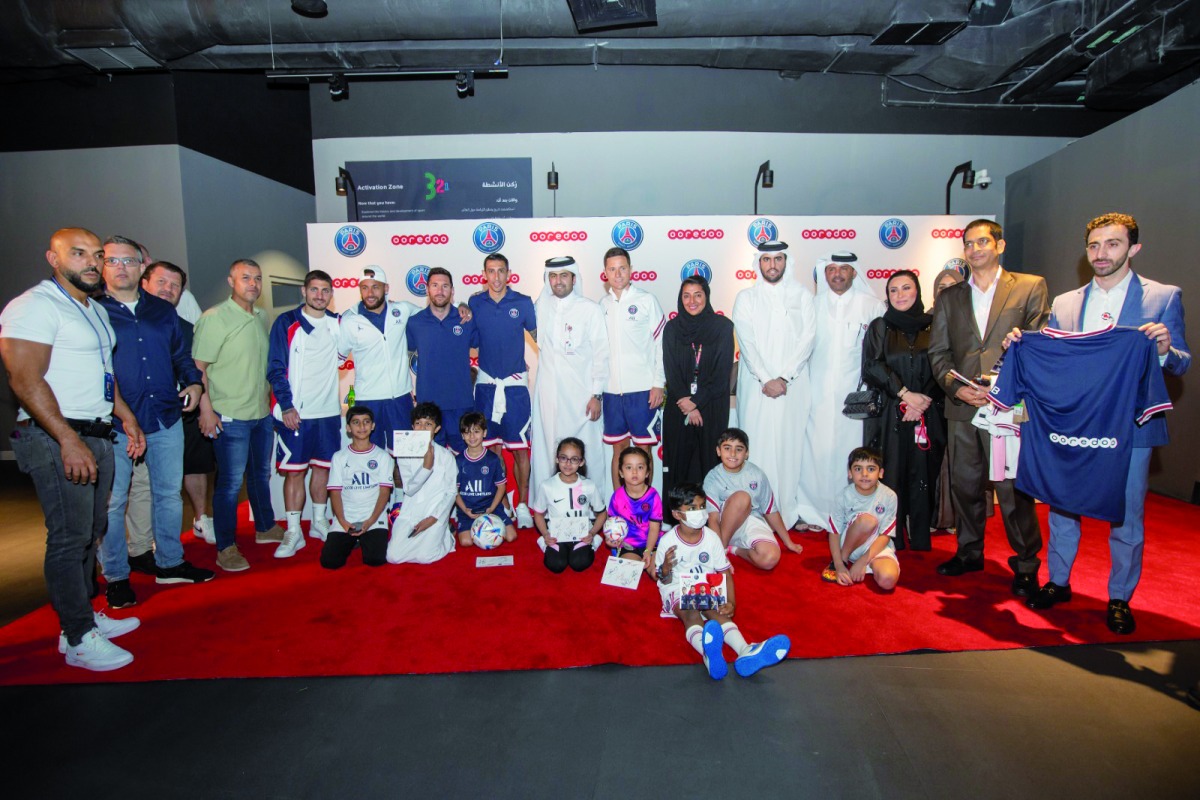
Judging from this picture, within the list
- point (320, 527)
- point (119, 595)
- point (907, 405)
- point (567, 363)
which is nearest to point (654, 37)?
point (567, 363)

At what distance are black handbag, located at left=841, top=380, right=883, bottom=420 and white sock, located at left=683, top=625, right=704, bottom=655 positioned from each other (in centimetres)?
190

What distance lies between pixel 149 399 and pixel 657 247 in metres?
3.80

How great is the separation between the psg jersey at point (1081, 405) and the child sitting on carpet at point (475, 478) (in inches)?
114

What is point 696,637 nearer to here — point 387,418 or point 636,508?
point 636,508

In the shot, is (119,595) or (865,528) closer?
(119,595)

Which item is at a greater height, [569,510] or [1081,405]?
[1081,405]

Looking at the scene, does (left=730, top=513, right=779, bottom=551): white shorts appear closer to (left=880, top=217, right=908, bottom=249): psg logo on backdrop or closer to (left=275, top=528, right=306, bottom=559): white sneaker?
(left=275, top=528, right=306, bottom=559): white sneaker

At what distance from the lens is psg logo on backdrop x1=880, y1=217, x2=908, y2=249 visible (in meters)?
5.23

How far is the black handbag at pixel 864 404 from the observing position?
366 cm

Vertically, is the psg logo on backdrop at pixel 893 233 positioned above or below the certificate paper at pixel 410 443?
above

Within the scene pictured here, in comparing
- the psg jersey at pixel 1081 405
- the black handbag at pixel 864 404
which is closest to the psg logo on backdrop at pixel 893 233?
the black handbag at pixel 864 404

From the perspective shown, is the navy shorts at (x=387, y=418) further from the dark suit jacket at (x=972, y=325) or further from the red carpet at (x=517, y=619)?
the dark suit jacket at (x=972, y=325)

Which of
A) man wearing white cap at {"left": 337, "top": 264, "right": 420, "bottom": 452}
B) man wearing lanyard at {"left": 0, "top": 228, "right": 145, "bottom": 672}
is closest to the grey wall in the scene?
man wearing white cap at {"left": 337, "top": 264, "right": 420, "bottom": 452}

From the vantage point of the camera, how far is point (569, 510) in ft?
11.7
